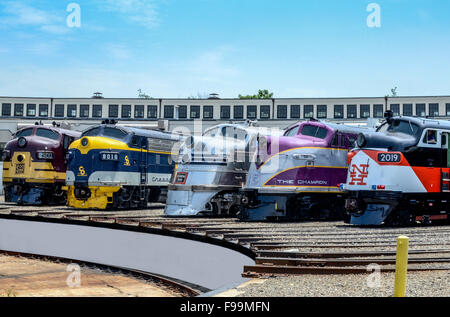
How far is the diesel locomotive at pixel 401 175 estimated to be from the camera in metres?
13.9

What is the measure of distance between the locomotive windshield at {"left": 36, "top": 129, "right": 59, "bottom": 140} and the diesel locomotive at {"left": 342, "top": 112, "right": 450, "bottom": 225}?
12494 millimetres

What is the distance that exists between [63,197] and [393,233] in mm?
14003

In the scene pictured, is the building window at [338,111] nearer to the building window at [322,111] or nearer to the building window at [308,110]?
the building window at [322,111]

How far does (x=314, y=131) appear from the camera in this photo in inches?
647

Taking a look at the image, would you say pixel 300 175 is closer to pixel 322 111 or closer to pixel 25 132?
pixel 25 132

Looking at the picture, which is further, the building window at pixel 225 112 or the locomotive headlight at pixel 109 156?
the building window at pixel 225 112

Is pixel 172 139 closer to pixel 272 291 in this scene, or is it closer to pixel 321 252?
pixel 321 252

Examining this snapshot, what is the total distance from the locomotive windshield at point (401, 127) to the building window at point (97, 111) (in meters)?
40.7

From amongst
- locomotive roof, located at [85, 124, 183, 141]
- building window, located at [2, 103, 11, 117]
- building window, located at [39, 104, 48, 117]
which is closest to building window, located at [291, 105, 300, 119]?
building window, located at [39, 104, 48, 117]

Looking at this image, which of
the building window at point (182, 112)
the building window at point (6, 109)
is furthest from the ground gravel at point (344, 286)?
the building window at point (6, 109)

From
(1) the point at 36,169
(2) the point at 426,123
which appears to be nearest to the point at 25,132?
(1) the point at 36,169

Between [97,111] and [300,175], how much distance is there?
40.2m

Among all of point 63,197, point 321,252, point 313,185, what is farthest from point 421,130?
point 63,197

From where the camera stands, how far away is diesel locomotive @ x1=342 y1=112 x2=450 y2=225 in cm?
1385
